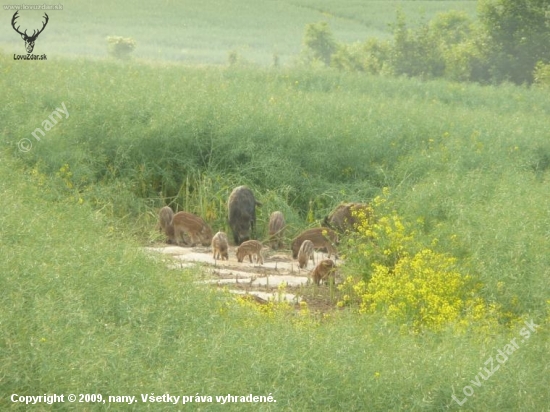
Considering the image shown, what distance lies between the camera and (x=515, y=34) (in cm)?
2839

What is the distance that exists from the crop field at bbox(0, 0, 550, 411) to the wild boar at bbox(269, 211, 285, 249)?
426mm

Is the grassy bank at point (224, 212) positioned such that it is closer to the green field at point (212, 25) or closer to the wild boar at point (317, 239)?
the wild boar at point (317, 239)

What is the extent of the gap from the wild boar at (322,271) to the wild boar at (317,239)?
3.79 ft

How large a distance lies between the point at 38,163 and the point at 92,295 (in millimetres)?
5240

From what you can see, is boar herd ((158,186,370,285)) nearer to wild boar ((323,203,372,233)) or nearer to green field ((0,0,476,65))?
wild boar ((323,203,372,233))

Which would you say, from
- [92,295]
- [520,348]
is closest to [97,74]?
[92,295]

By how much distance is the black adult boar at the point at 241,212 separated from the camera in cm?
1273

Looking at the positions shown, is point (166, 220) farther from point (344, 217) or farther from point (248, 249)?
point (344, 217)

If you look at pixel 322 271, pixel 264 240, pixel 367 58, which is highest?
pixel 322 271

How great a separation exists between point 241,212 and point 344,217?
1300 millimetres

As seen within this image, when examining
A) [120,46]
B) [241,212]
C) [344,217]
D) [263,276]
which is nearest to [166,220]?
[241,212]

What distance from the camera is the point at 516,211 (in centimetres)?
1111

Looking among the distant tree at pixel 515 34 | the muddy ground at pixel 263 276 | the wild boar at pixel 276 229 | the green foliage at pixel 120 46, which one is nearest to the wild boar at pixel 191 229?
the muddy ground at pixel 263 276

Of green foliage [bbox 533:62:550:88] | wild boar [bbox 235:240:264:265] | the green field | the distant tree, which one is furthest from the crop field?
the green field
